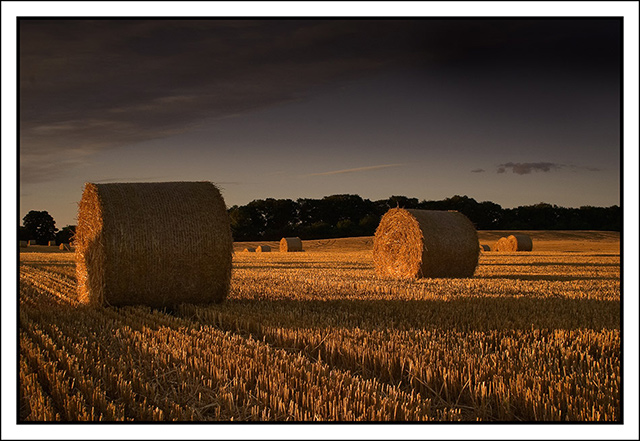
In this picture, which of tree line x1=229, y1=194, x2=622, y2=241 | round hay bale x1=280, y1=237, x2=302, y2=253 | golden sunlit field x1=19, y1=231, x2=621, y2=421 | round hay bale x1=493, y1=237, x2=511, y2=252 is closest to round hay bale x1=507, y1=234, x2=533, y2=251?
round hay bale x1=493, y1=237, x2=511, y2=252

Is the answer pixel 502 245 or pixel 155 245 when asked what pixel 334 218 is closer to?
pixel 502 245

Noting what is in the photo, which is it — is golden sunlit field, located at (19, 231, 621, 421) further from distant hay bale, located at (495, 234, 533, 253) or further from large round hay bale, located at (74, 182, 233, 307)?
distant hay bale, located at (495, 234, 533, 253)

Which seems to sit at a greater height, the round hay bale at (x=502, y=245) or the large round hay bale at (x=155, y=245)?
the large round hay bale at (x=155, y=245)

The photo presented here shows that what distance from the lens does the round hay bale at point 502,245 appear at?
30.3 metres

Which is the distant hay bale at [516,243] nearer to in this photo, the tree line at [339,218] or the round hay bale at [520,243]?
the round hay bale at [520,243]

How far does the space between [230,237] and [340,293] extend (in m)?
2.05

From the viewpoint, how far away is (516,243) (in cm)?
2956

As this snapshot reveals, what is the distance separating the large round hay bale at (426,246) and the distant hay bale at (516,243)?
16.5 meters

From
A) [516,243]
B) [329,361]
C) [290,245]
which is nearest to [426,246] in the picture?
[329,361]

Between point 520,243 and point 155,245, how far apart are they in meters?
25.1

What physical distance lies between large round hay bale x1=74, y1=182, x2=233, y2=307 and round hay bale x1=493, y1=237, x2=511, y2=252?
81.0 ft

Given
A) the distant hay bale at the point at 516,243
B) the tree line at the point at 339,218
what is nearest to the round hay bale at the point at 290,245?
the tree line at the point at 339,218

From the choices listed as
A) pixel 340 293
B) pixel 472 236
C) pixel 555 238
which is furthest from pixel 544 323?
pixel 555 238

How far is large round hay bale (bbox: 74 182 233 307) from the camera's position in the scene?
7.78m
